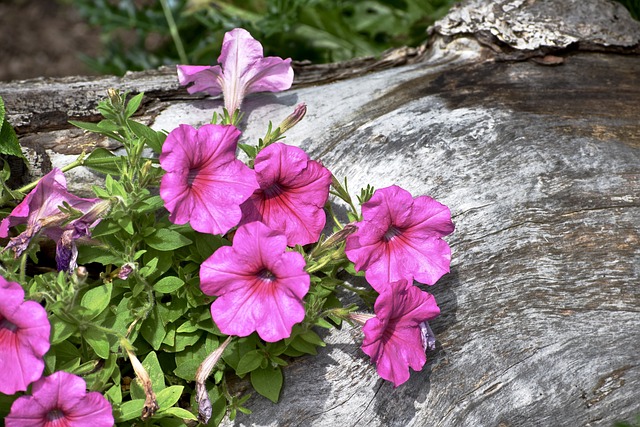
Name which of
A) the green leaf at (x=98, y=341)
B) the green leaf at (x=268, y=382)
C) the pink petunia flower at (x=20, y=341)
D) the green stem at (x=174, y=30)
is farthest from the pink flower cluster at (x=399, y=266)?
the green stem at (x=174, y=30)

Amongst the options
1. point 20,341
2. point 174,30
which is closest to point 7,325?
point 20,341

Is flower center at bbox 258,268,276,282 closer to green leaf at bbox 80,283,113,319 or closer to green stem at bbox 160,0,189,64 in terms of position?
green leaf at bbox 80,283,113,319

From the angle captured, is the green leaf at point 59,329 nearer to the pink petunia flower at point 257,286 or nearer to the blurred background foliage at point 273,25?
the pink petunia flower at point 257,286

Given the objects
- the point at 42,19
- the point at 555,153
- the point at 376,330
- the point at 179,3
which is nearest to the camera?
the point at 376,330

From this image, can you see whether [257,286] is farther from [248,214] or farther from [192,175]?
[192,175]

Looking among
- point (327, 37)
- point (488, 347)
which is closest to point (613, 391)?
point (488, 347)

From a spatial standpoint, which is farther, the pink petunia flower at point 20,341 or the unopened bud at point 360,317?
the unopened bud at point 360,317

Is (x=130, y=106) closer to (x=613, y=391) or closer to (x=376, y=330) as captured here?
(x=376, y=330)
